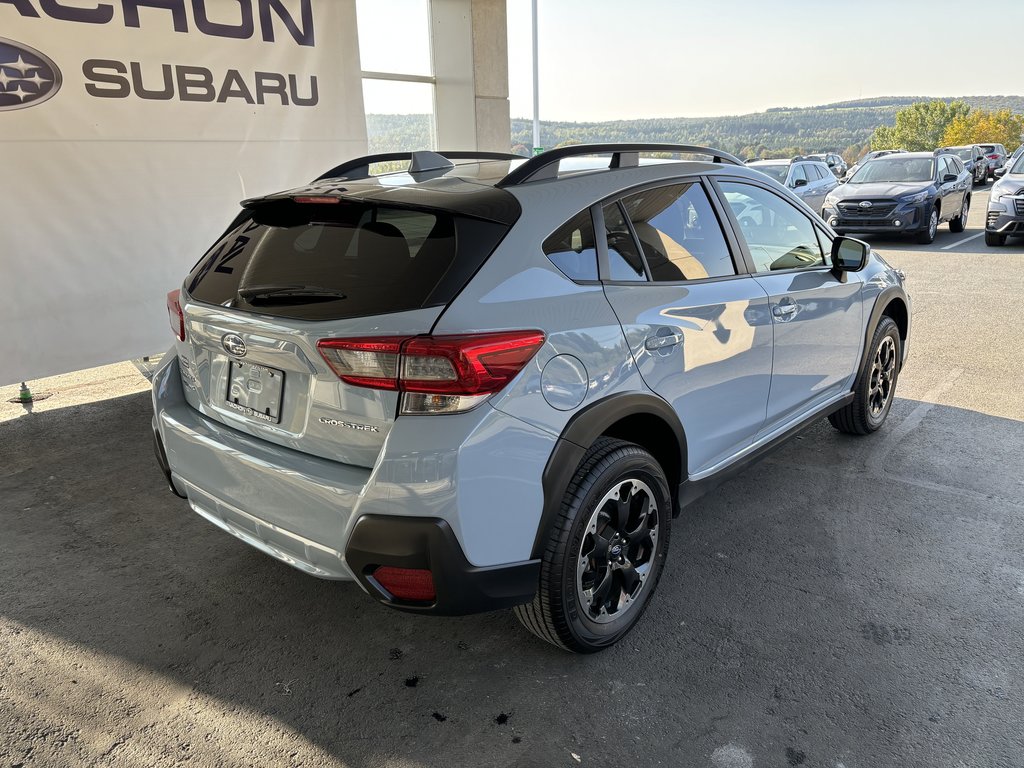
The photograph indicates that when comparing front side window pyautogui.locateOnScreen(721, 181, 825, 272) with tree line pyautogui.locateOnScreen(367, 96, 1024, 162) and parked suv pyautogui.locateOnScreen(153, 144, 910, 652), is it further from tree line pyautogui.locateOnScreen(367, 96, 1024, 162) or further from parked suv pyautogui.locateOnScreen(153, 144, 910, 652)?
tree line pyautogui.locateOnScreen(367, 96, 1024, 162)

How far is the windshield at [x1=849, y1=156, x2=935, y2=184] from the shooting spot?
14148 mm

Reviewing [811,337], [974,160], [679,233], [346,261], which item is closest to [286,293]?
[346,261]

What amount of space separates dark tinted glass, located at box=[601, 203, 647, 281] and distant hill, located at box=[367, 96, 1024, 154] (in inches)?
51.1

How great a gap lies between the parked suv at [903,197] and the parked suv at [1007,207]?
1028mm

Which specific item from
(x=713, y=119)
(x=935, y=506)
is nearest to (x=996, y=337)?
(x=935, y=506)

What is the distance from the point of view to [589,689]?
248 centimetres

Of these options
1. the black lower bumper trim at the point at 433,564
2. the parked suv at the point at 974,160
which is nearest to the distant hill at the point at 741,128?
the black lower bumper trim at the point at 433,564

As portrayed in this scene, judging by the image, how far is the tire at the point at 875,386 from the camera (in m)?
4.28

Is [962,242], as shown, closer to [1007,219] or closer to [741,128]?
[1007,219]

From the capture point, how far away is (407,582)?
7.01 ft

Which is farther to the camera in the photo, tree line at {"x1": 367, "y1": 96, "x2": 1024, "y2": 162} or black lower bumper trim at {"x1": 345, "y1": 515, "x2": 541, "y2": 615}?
tree line at {"x1": 367, "y1": 96, "x2": 1024, "y2": 162}

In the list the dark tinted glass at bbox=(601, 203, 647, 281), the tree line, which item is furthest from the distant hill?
the dark tinted glass at bbox=(601, 203, 647, 281)

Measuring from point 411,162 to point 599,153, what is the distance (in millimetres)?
801

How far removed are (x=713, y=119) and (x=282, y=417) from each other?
62.1 metres
